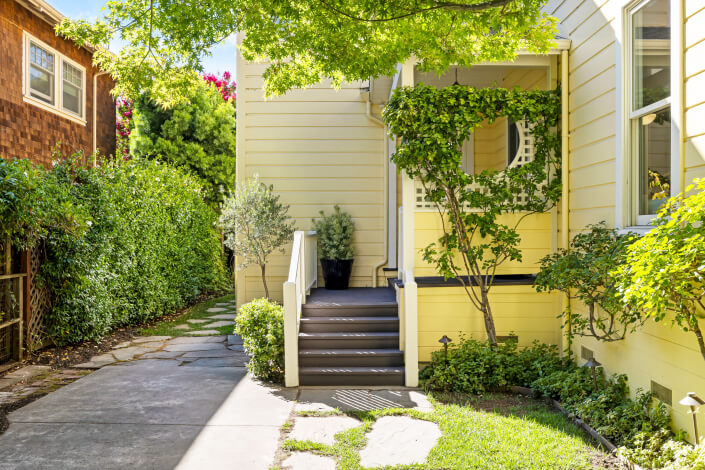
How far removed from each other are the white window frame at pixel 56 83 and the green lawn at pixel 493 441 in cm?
856

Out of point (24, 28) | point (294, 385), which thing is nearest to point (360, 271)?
point (294, 385)

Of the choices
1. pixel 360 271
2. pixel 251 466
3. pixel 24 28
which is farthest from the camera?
pixel 24 28

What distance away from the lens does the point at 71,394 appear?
5.44m

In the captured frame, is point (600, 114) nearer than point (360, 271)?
Yes

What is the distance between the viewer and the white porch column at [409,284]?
5.82 metres

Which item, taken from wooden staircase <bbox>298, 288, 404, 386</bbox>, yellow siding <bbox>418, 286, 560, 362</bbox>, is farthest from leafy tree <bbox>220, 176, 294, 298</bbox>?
yellow siding <bbox>418, 286, 560, 362</bbox>

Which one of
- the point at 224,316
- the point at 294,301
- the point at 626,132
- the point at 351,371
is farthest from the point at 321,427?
the point at 224,316

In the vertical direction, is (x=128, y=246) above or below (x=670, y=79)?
below

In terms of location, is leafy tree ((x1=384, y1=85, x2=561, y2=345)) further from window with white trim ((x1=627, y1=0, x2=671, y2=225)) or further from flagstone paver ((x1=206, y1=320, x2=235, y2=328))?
flagstone paver ((x1=206, y1=320, x2=235, y2=328))

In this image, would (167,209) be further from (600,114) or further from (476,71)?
(600,114)

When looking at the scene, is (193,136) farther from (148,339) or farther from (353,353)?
(353,353)

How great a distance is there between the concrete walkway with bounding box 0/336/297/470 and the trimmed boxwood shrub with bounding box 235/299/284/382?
199 mm

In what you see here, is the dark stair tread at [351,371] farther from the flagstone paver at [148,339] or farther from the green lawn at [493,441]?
the flagstone paver at [148,339]

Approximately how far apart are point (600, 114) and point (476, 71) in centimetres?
273
